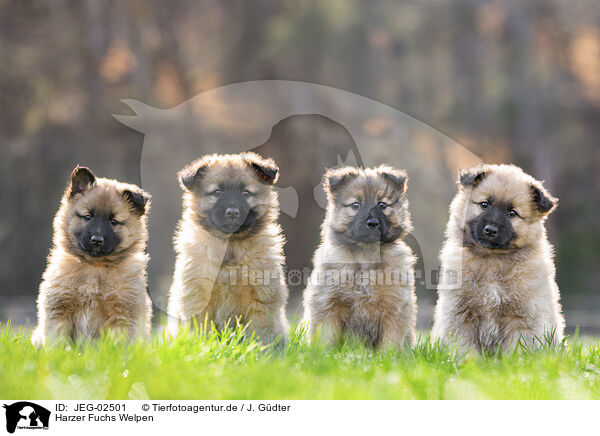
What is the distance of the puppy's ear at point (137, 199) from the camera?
15.9 ft

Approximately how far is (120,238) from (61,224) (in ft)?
1.61

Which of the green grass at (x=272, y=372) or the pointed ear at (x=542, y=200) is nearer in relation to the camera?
the green grass at (x=272, y=372)

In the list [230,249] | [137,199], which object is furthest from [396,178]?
[137,199]

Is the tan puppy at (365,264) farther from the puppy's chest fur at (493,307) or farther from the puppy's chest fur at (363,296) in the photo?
the puppy's chest fur at (493,307)

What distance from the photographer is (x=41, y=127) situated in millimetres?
10516

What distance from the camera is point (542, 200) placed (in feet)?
16.1

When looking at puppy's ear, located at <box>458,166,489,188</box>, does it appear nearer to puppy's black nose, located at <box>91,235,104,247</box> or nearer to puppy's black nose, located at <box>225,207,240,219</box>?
puppy's black nose, located at <box>225,207,240,219</box>

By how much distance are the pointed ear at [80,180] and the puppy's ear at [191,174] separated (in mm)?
673

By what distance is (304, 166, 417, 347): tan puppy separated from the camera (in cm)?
489
